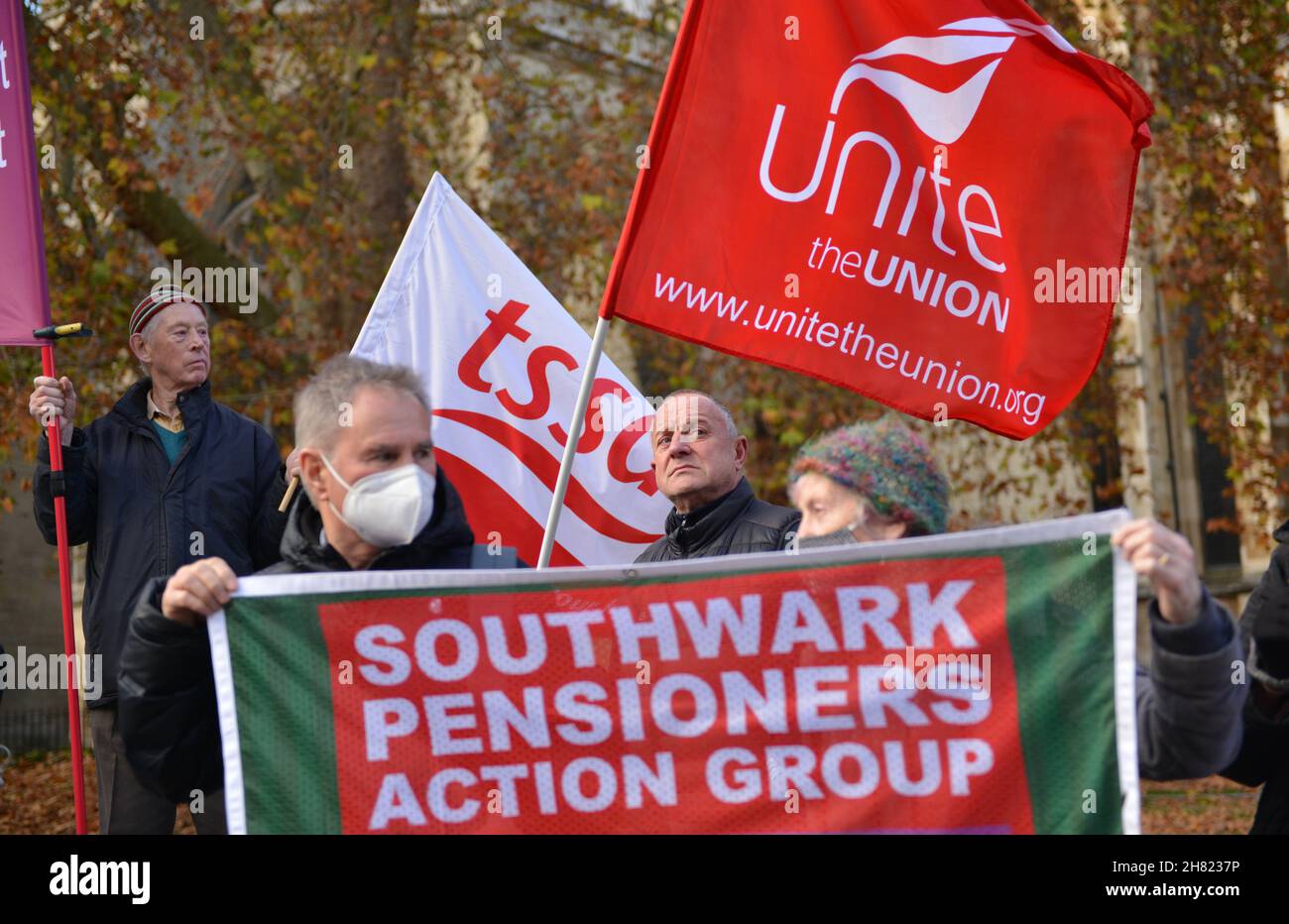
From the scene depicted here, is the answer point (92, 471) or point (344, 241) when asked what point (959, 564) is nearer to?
point (92, 471)

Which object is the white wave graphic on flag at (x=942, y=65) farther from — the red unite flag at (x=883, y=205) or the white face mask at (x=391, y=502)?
the white face mask at (x=391, y=502)

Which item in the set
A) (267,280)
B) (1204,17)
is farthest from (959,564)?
(267,280)

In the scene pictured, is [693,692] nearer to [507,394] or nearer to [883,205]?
[883,205]

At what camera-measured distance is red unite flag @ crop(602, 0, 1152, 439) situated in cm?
476

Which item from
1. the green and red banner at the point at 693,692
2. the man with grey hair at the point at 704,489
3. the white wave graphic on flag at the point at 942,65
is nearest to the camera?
the green and red banner at the point at 693,692

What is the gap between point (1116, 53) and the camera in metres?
14.0

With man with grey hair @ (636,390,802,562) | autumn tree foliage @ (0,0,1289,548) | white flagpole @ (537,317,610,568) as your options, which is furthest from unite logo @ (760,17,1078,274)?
autumn tree foliage @ (0,0,1289,548)

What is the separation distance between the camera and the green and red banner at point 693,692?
3289 millimetres

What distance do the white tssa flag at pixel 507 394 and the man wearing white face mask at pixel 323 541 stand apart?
226 cm

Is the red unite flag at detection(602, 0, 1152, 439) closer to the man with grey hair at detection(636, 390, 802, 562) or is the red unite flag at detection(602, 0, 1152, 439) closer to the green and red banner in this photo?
the man with grey hair at detection(636, 390, 802, 562)

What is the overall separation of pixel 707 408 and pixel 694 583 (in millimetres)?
1897

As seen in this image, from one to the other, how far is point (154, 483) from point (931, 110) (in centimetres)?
262

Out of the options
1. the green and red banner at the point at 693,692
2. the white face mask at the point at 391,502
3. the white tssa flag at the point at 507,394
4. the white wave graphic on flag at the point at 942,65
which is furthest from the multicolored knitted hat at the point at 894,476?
the white tssa flag at the point at 507,394

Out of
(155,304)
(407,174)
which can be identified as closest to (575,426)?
(155,304)
